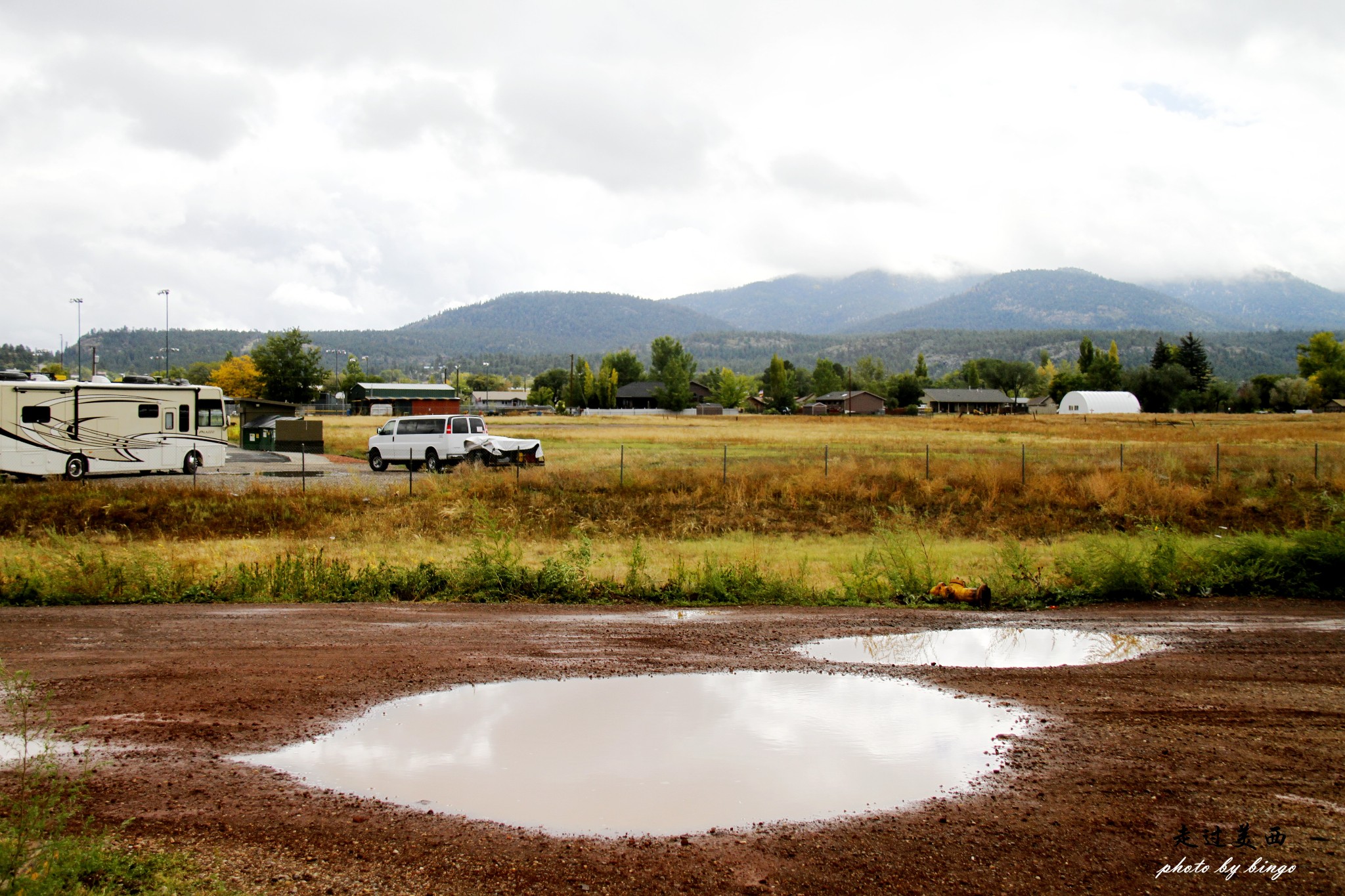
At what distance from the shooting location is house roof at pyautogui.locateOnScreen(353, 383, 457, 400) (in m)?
130

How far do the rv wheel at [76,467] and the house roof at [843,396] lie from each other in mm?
129926

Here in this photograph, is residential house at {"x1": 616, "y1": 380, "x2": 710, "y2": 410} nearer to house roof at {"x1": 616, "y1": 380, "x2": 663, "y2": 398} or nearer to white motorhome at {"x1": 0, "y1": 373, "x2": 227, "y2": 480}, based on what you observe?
house roof at {"x1": 616, "y1": 380, "x2": 663, "y2": 398}

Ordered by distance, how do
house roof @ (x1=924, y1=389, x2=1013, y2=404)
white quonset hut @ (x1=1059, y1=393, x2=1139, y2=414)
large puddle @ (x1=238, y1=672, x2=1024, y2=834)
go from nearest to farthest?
large puddle @ (x1=238, y1=672, x2=1024, y2=834)
white quonset hut @ (x1=1059, y1=393, x2=1139, y2=414)
house roof @ (x1=924, y1=389, x2=1013, y2=404)

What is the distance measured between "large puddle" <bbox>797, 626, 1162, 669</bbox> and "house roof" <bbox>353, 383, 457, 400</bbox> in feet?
412

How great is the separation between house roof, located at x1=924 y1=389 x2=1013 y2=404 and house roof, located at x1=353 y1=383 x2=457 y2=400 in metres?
90.8

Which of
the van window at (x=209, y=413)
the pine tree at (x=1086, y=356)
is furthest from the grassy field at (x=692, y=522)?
the pine tree at (x=1086, y=356)

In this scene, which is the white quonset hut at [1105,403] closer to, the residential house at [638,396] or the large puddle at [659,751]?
the residential house at [638,396]

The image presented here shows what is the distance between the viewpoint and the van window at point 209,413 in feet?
108

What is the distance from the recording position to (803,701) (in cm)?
835

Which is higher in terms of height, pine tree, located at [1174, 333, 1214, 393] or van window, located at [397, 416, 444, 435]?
pine tree, located at [1174, 333, 1214, 393]

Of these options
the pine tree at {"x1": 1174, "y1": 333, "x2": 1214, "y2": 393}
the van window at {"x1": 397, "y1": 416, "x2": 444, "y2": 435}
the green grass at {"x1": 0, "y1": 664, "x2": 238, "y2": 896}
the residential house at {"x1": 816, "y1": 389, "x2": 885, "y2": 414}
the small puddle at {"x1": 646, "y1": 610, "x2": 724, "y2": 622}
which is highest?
the pine tree at {"x1": 1174, "y1": 333, "x2": 1214, "y2": 393}

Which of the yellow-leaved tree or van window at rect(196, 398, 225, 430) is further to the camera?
the yellow-leaved tree

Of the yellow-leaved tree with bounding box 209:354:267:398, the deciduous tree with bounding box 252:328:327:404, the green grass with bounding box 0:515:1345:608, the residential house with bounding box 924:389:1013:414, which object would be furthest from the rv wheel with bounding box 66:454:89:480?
the residential house with bounding box 924:389:1013:414

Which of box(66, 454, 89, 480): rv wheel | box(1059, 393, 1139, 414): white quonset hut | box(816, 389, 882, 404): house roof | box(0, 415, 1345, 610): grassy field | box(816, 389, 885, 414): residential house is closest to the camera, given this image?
box(0, 415, 1345, 610): grassy field
